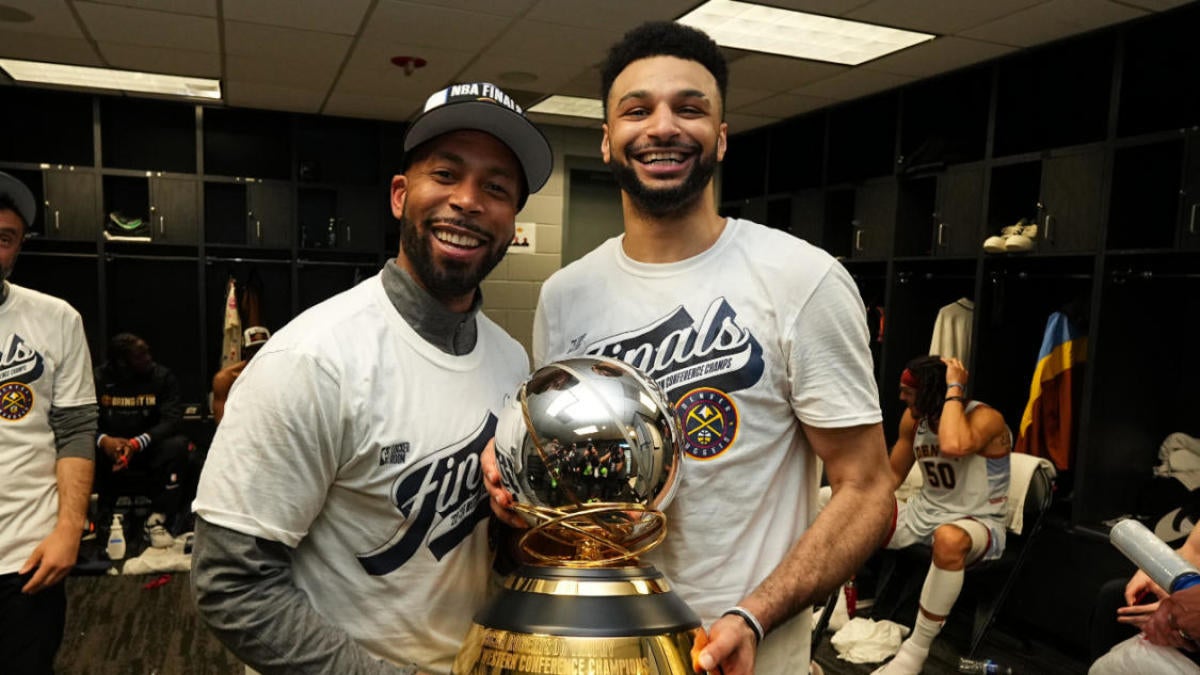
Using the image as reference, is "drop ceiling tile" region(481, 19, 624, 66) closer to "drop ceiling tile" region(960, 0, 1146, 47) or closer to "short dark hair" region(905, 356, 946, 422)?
"drop ceiling tile" region(960, 0, 1146, 47)

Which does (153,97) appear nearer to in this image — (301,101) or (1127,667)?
(301,101)

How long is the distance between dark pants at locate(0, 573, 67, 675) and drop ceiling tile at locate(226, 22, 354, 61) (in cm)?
281

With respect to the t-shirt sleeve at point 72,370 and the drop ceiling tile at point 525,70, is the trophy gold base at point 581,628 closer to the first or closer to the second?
the t-shirt sleeve at point 72,370

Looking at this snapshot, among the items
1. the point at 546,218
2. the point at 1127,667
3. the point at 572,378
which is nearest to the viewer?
the point at 572,378

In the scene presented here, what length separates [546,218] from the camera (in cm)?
663

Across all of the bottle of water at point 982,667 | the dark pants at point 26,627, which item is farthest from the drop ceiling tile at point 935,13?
the dark pants at point 26,627

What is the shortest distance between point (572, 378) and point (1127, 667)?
2011mm

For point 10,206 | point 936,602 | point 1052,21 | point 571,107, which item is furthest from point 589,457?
point 571,107

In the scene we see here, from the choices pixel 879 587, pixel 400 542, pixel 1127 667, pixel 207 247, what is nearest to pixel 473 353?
pixel 400 542

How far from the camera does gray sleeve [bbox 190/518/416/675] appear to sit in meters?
0.87

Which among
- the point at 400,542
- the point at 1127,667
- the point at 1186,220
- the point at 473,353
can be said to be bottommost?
the point at 1127,667

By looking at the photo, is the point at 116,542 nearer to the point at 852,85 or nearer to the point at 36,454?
the point at 36,454

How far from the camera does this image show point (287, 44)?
13.6 ft

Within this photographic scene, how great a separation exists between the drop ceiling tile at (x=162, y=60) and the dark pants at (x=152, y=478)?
7.31ft
